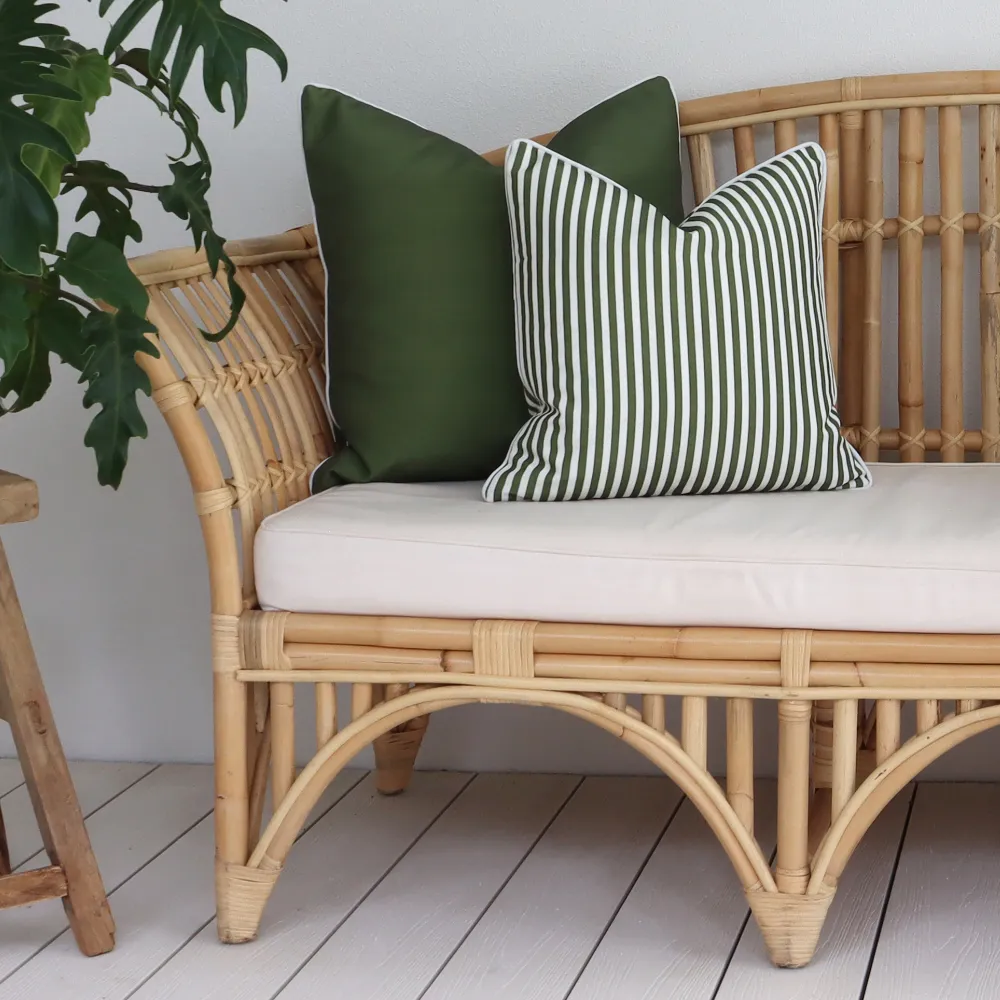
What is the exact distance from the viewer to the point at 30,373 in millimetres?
1344

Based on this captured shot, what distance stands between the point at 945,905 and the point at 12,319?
108 cm

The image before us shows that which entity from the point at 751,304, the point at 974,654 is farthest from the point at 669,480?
the point at 974,654

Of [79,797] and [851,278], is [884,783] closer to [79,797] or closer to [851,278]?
[851,278]

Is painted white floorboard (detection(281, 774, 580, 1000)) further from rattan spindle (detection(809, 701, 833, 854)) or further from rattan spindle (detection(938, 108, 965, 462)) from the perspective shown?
rattan spindle (detection(938, 108, 965, 462))

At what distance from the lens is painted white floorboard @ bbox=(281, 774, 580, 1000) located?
4.33ft

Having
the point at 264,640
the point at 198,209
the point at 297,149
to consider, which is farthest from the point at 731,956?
the point at 297,149

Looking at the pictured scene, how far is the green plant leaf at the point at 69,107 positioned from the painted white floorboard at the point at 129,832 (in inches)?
30.0

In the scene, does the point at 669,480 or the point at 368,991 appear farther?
the point at 669,480

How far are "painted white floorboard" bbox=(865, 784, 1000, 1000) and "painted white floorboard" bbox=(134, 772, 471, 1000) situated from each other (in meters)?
0.53

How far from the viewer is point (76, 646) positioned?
2.01 meters

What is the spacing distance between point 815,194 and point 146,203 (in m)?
0.93

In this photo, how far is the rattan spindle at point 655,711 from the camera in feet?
4.16

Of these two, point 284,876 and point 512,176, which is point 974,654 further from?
point 284,876

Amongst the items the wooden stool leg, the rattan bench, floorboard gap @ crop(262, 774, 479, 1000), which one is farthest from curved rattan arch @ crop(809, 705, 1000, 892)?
the wooden stool leg
